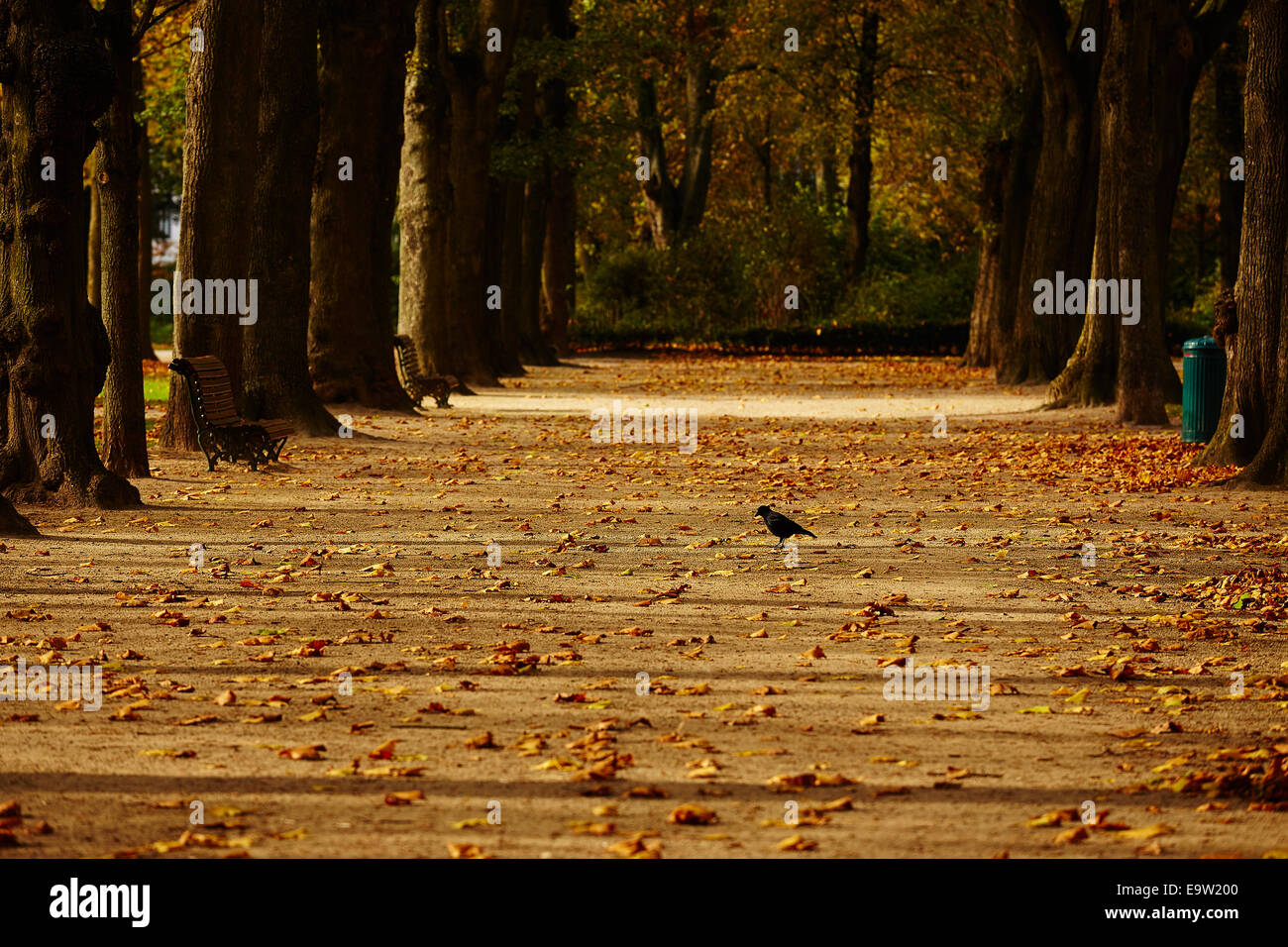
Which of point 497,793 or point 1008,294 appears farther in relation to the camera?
point 1008,294

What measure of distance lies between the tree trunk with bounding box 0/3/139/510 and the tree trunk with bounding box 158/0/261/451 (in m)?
3.87

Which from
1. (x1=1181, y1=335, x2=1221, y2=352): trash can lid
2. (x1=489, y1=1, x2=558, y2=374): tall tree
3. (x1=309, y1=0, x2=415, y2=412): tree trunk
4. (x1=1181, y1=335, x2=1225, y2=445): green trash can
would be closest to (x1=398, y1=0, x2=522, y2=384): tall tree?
(x1=489, y1=1, x2=558, y2=374): tall tree

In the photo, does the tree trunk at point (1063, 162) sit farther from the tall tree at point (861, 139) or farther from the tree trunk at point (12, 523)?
the tree trunk at point (12, 523)

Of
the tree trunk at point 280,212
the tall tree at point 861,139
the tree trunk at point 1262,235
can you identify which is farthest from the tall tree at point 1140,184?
the tall tree at point 861,139

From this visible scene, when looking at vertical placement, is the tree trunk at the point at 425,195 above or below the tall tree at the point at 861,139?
below

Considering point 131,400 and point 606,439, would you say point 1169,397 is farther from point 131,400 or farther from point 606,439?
point 131,400

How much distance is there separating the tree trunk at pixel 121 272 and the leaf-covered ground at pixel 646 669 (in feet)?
2.12

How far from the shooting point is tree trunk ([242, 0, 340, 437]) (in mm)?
19859

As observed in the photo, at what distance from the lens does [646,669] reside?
805cm

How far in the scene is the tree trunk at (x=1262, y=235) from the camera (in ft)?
53.3

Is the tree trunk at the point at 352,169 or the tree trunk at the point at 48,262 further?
the tree trunk at the point at 352,169

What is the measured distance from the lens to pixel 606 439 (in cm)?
2214

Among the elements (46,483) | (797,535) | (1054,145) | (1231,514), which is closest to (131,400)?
(46,483)

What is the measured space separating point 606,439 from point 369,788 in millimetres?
16271
